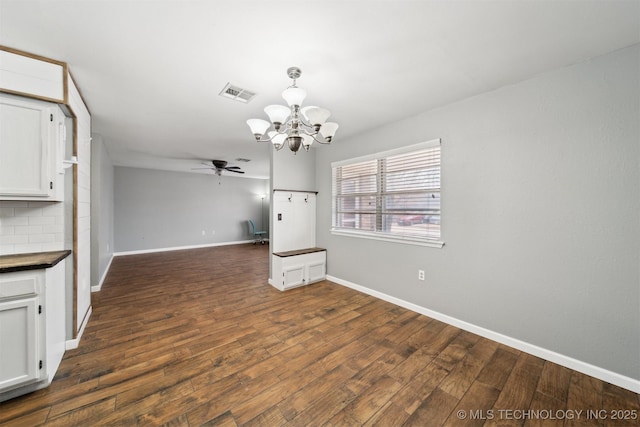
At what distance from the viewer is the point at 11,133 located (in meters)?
1.79

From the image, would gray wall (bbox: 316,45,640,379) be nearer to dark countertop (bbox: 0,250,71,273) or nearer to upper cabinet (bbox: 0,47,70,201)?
dark countertop (bbox: 0,250,71,273)

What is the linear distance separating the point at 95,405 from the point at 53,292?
90 cm

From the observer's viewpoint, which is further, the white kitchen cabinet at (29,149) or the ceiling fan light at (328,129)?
the ceiling fan light at (328,129)

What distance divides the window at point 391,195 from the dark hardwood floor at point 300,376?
3.61 feet

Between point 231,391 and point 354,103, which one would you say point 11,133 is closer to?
point 231,391

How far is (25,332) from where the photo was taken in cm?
161

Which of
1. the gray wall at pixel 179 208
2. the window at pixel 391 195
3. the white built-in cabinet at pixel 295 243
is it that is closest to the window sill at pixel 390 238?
the window at pixel 391 195

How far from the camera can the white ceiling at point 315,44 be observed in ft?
4.76

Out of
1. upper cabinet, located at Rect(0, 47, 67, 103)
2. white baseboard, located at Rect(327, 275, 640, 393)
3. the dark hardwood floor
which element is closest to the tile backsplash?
upper cabinet, located at Rect(0, 47, 67, 103)

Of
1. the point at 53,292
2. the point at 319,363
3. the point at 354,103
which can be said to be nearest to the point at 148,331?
the point at 53,292

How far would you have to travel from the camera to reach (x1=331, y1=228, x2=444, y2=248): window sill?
2.88 metres

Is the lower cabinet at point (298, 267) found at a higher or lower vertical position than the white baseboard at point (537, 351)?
higher

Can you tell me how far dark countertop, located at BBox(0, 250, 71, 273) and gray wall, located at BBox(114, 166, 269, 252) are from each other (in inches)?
222

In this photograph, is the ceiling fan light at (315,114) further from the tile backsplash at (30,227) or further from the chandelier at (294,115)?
the tile backsplash at (30,227)
